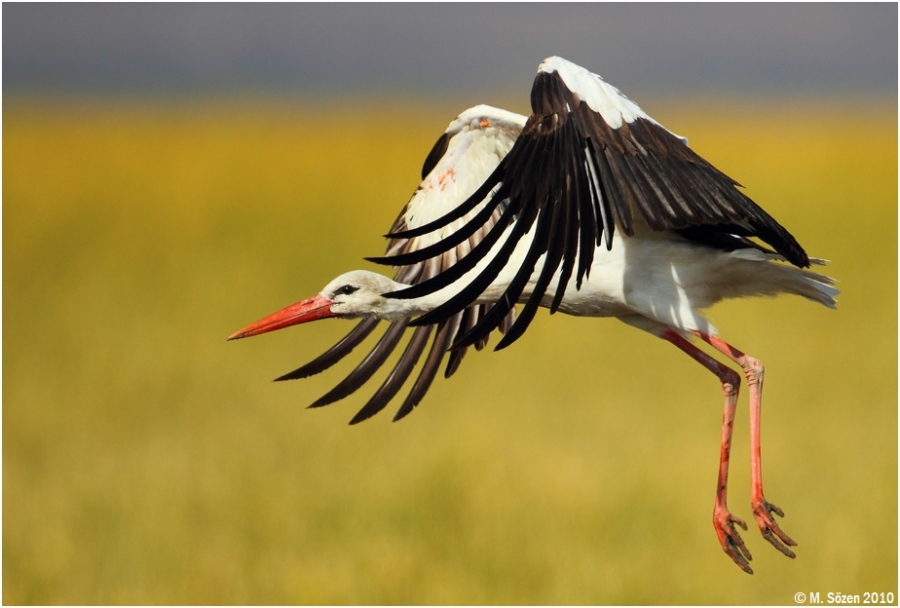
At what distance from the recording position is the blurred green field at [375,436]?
53.3 feet

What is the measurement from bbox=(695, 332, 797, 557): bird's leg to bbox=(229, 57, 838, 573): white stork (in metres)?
0.01

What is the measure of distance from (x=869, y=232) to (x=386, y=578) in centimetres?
1563

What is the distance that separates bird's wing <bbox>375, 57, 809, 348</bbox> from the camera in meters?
6.67

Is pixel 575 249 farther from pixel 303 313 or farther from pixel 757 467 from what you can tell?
pixel 303 313

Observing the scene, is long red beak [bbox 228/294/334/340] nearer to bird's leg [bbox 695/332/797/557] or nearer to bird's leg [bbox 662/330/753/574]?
bird's leg [bbox 662/330/753/574]

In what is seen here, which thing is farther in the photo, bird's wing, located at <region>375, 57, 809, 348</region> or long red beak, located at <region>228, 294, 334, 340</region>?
long red beak, located at <region>228, 294, 334, 340</region>

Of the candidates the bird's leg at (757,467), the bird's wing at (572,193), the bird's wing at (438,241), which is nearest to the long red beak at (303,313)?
the bird's wing at (438,241)

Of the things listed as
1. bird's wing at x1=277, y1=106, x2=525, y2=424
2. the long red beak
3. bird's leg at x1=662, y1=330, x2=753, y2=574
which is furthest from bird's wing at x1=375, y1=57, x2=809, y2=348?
bird's wing at x1=277, y1=106, x2=525, y2=424

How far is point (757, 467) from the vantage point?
7.93m

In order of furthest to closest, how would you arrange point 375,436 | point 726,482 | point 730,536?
point 375,436
point 726,482
point 730,536

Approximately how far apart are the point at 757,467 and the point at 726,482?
218 millimetres

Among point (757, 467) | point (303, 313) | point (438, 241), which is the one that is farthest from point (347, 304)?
point (757, 467)

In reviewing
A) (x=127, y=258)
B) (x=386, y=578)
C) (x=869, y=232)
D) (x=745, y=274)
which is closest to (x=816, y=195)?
(x=869, y=232)

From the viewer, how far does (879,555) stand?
1609cm
